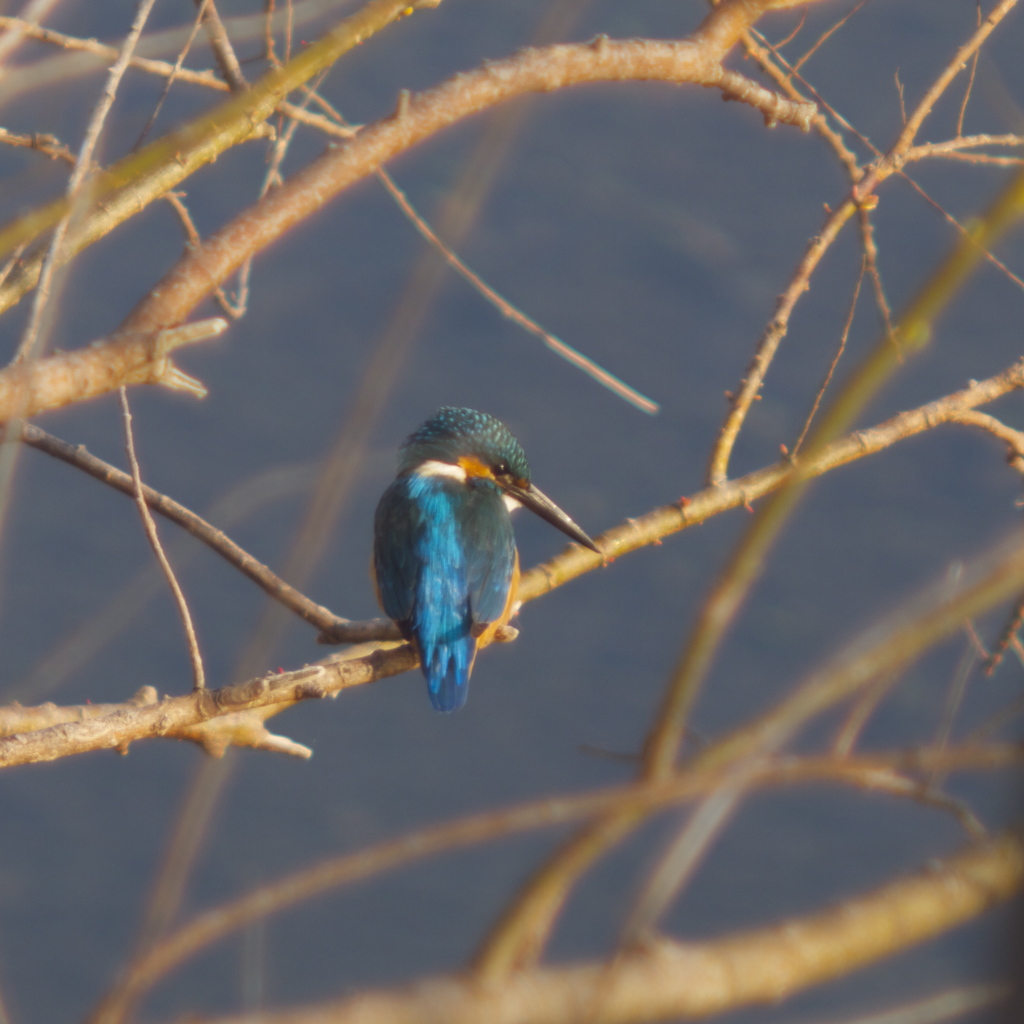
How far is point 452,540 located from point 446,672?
Result: 0.24 meters

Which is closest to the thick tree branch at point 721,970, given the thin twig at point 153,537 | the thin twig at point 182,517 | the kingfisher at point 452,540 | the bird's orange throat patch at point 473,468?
the thin twig at point 153,537

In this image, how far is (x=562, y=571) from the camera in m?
1.70

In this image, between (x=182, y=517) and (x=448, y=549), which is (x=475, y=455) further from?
(x=182, y=517)

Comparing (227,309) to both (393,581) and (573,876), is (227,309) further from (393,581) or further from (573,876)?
(573,876)

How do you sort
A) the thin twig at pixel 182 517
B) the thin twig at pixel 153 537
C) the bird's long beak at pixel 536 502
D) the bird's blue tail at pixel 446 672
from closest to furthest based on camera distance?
1. the thin twig at pixel 153 537
2. the thin twig at pixel 182 517
3. the bird's blue tail at pixel 446 672
4. the bird's long beak at pixel 536 502

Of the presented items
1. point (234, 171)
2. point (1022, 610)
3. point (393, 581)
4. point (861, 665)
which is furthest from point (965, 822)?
point (234, 171)

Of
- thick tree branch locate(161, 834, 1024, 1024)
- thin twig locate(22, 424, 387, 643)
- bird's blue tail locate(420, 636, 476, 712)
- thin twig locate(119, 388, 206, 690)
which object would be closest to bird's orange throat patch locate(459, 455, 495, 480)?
bird's blue tail locate(420, 636, 476, 712)

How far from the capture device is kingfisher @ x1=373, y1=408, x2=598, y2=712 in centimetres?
189

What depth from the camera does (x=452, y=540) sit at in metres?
2.01

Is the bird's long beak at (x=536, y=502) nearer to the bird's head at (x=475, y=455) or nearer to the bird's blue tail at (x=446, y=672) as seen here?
the bird's head at (x=475, y=455)

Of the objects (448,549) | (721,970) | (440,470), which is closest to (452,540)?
(448,549)

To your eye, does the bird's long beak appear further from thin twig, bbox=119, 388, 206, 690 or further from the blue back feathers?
thin twig, bbox=119, 388, 206, 690

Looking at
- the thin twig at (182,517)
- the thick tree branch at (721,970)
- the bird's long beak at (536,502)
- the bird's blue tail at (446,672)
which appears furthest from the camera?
the bird's long beak at (536,502)

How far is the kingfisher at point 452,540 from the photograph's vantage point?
189 cm
